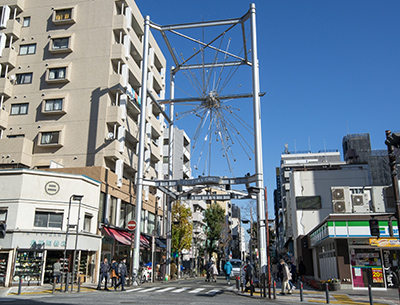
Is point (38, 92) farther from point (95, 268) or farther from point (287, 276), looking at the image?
point (287, 276)

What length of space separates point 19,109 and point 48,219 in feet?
53.2

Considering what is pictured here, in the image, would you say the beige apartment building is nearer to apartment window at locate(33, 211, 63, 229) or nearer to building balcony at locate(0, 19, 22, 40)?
building balcony at locate(0, 19, 22, 40)

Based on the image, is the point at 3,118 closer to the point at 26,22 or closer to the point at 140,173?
the point at 26,22

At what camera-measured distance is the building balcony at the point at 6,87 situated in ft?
120

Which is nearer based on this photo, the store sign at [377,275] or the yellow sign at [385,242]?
the yellow sign at [385,242]

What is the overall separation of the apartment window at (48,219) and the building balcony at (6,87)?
16948 millimetres

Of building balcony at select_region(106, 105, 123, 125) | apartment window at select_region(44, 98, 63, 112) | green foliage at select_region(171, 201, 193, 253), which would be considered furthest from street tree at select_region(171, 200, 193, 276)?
apartment window at select_region(44, 98, 63, 112)

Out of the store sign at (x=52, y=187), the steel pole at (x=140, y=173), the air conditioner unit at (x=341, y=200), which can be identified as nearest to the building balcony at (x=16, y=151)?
the store sign at (x=52, y=187)

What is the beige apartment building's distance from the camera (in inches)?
1334

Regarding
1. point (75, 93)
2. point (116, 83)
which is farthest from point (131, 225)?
point (75, 93)

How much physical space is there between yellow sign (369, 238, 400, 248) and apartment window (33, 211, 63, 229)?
20094 millimetres

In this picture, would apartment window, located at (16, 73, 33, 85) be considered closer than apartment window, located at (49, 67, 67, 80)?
No

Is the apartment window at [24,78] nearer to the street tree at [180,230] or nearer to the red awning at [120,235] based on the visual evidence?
the red awning at [120,235]

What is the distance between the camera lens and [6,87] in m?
36.9
